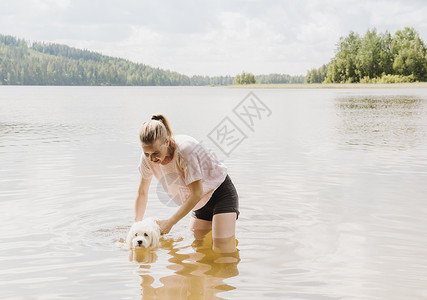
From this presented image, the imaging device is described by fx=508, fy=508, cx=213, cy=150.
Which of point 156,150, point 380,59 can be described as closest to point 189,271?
point 156,150

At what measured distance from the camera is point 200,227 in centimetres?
676

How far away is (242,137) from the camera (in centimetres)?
1970

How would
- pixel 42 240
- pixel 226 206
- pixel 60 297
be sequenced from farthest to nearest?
pixel 42 240 → pixel 226 206 → pixel 60 297

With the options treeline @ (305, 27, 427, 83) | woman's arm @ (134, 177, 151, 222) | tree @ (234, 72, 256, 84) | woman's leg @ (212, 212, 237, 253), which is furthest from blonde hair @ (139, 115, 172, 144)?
tree @ (234, 72, 256, 84)

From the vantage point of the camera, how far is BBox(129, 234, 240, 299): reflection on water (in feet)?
16.6

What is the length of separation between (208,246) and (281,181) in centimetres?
443

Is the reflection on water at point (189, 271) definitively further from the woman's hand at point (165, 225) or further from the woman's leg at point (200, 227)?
the woman's hand at point (165, 225)

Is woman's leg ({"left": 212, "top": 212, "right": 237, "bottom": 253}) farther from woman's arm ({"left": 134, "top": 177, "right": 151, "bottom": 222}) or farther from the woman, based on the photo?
woman's arm ({"left": 134, "top": 177, "right": 151, "bottom": 222})

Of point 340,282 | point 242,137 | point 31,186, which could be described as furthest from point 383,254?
point 242,137

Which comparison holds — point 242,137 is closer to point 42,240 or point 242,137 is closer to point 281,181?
point 281,181

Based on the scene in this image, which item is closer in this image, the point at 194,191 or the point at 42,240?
the point at 194,191

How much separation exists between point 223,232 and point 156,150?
5.12 feet

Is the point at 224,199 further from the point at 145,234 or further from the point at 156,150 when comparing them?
the point at 156,150

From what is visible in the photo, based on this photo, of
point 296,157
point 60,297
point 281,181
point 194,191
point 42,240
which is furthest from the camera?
point 296,157
